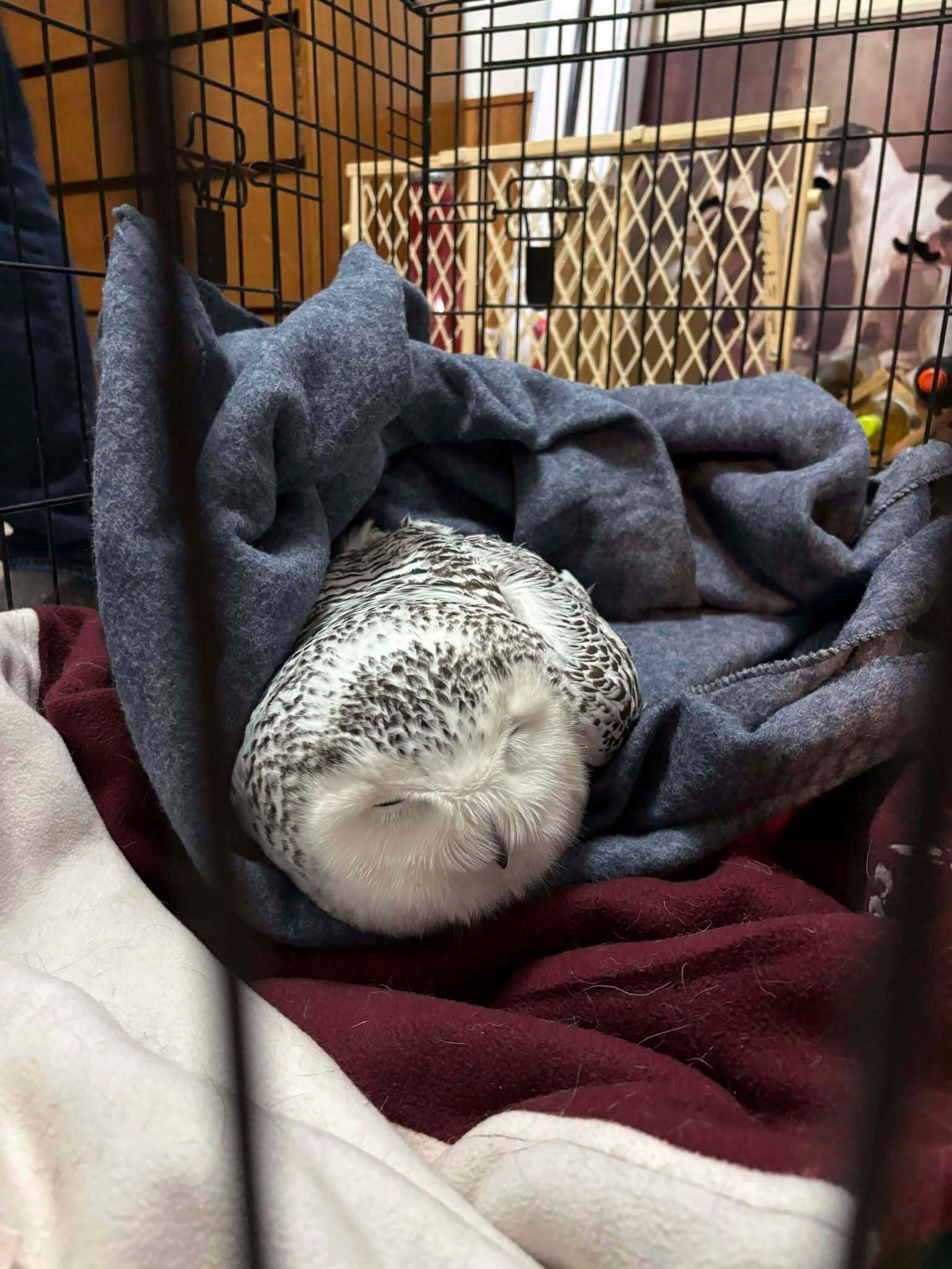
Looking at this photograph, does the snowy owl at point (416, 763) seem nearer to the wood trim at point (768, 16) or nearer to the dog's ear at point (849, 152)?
the wood trim at point (768, 16)

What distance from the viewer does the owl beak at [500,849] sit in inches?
23.5

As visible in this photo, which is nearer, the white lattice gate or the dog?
the white lattice gate

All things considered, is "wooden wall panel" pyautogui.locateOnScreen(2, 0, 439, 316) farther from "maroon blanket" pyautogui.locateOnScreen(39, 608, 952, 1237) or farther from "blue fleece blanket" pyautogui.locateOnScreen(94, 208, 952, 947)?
"maroon blanket" pyautogui.locateOnScreen(39, 608, 952, 1237)

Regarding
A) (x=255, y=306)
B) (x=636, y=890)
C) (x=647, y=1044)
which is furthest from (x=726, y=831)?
(x=255, y=306)

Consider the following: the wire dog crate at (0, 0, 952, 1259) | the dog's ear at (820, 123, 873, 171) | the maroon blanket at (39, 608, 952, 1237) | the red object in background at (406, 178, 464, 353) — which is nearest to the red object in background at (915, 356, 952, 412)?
the wire dog crate at (0, 0, 952, 1259)

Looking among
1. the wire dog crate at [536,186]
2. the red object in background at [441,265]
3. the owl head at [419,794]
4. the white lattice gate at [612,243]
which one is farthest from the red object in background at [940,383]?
the owl head at [419,794]

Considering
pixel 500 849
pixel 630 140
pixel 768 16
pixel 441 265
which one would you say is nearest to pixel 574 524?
pixel 500 849

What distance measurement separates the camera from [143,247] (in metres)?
0.67

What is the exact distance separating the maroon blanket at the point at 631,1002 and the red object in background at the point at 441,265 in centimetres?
136

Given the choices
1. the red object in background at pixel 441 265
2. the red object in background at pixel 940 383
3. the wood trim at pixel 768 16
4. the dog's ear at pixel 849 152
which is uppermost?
the wood trim at pixel 768 16

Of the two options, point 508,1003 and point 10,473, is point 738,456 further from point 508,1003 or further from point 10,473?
point 10,473

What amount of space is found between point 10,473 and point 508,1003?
3.40ft

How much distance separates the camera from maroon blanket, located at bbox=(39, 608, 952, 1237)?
0.47 m

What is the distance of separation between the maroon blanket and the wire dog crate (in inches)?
24.7
